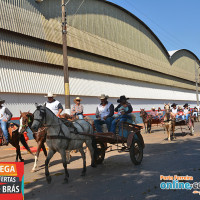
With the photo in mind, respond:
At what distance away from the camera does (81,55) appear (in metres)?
24.3

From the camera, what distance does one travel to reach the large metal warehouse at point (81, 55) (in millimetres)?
17672

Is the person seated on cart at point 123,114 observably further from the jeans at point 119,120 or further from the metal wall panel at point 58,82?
the metal wall panel at point 58,82

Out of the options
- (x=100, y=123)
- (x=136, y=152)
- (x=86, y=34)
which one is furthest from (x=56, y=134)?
(x=86, y=34)

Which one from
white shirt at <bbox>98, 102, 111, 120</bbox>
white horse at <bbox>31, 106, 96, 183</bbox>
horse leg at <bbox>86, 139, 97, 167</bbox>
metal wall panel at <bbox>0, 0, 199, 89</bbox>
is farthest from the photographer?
metal wall panel at <bbox>0, 0, 199, 89</bbox>

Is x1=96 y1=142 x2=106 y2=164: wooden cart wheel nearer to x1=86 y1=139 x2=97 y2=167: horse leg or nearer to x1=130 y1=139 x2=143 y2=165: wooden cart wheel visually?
x1=86 y1=139 x2=97 y2=167: horse leg

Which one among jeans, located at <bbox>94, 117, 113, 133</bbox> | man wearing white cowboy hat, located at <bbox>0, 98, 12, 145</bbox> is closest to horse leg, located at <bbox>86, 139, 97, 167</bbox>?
jeans, located at <bbox>94, 117, 113, 133</bbox>

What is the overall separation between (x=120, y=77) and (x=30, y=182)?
24356 millimetres

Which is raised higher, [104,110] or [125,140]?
[104,110]

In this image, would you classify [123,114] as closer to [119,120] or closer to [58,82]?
[119,120]

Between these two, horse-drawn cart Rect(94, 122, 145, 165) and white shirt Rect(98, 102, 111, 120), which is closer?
horse-drawn cart Rect(94, 122, 145, 165)

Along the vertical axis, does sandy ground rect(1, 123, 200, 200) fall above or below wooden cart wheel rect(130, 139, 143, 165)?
below

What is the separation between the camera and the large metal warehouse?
1767 cm

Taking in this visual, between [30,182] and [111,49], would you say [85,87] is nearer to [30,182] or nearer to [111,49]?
[111,49]

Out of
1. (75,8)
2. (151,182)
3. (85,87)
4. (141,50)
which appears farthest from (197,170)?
(141,50)
